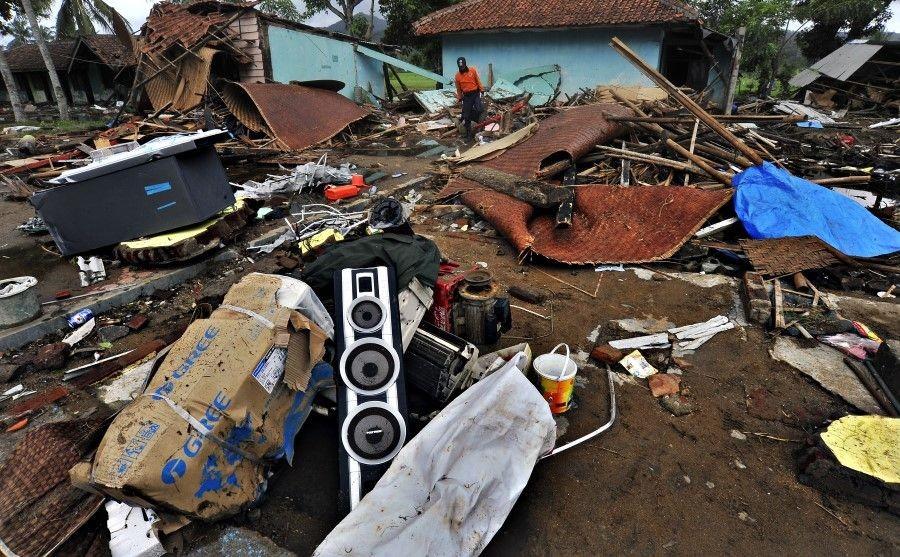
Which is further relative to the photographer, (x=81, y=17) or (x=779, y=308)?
(x=81, y=17)

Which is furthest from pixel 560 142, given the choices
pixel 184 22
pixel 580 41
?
pixel 184 22

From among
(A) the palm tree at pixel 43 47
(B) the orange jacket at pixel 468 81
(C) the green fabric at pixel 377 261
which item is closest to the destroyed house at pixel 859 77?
(B) the orange jacket at pixel 468 81

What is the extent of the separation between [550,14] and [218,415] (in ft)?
59.4

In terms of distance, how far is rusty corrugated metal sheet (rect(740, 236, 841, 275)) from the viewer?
4.91m

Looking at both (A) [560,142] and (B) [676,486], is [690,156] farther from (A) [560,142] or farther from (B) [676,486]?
(B) [676,486]

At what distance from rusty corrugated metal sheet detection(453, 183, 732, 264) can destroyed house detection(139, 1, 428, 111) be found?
1011 centimetres

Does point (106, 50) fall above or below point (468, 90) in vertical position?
above

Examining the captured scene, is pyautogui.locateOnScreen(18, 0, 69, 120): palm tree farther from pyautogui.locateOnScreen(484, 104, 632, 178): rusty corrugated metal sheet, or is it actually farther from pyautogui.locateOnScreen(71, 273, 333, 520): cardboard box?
pyautogui.locateOnScreen(71, 273, 333, 520): cardboard box

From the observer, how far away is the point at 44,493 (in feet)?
8.09

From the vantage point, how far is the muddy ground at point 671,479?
2422 millimetres

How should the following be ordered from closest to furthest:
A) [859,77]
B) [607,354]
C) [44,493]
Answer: [44,493] → [607,354] → [859,77]

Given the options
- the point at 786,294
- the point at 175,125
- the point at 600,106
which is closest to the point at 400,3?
the point at 175,125

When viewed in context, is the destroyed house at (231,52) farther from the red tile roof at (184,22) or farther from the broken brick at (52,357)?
the broken brick at (52,357)

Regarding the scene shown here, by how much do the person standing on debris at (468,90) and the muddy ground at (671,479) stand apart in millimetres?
8546
